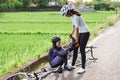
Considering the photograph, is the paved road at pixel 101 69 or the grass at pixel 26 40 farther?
the grass at pixel 26 40

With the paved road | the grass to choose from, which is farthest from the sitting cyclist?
the grass

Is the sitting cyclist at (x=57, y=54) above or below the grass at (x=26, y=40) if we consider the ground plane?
above

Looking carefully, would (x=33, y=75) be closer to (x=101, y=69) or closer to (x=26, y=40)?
(x=101, y=69)

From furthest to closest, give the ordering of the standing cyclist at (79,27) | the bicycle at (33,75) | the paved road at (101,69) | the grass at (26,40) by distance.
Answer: the grass at (26,40)
the standing cyclist at (79,27)
the paved road at (101,69)
the bicycle at (33,75)

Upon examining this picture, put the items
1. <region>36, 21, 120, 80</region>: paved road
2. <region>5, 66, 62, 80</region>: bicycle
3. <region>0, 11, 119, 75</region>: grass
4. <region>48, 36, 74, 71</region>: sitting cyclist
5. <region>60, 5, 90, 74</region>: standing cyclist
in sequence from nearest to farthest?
<region>5, 66, 62, 80</region>: bicycle
<region>48, 36, 74, 71</region>: sitting cyclist
<region>36, 21, 120, 80</region>: paved road
<region>60, 5, 90, 74</region>: standing cyclist
<region>0, 11, 119, 75</region>: grass

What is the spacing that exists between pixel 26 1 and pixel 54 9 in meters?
6.43

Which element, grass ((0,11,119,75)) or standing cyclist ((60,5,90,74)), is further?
grass ((0,11,119,75))

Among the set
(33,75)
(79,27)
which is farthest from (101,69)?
(33,75)

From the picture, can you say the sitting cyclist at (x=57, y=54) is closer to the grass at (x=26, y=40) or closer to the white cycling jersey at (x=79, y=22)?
the white cycling jersey at (x=79, y=22)

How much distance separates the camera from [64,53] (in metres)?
8.12

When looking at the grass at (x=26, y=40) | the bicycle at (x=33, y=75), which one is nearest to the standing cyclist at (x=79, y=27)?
the bicycle at (x=33, y=75)

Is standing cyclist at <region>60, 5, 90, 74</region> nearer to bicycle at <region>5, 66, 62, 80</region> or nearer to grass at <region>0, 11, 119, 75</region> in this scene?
bicycle at <region>5, 66, 62, 80</region>

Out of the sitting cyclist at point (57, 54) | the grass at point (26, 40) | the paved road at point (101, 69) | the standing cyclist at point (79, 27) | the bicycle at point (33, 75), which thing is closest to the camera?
the bicycle at point (33, 75)

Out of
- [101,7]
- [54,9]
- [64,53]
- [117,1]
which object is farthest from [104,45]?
[101,7]
